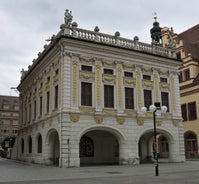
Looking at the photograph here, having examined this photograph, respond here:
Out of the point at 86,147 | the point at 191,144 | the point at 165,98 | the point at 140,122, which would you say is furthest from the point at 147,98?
the point at 191,144

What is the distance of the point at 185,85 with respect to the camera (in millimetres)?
44750

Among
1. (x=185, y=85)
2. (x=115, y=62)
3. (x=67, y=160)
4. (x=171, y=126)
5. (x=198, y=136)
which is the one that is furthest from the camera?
(x=185, y=85)

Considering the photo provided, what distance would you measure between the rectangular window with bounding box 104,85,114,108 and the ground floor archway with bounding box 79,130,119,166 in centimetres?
342

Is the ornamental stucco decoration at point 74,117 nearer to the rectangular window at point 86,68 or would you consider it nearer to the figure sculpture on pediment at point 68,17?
the rectangular window at point 86,68

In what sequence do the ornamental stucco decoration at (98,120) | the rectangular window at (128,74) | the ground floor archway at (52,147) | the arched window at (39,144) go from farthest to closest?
the arched window at (39,144) < the rectangular window at (128,74) < the ground floor archway at (52,147) < the ornamental stucco decoration at (98,120)

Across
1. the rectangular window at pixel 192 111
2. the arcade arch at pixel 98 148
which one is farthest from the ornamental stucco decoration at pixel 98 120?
the rectangular window at pixel 192 111

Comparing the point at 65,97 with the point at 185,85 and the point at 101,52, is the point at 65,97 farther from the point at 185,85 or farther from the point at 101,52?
the point at 185,85

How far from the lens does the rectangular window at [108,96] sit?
96.4 feet

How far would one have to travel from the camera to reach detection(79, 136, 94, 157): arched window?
31.5 metres

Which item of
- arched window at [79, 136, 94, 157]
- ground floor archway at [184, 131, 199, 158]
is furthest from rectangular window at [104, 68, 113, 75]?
ground floor archway at [184, 131, 199, 158]

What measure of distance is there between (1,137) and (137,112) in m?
66.8

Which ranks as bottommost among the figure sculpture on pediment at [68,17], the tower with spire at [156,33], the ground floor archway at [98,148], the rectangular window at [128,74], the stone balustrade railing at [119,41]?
the ground floor archway at [98,148]

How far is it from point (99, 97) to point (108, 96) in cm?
118

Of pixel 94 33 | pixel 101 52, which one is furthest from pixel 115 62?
pixel 94 33
